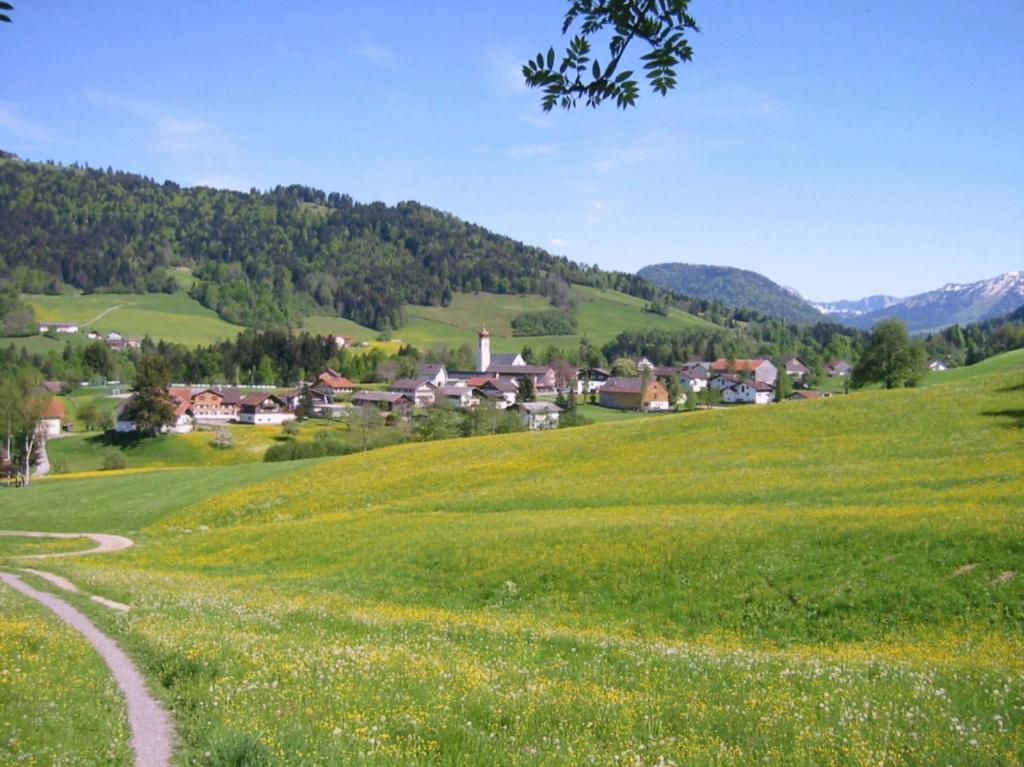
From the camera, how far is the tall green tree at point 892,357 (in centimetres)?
9256

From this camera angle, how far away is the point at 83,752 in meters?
8.45

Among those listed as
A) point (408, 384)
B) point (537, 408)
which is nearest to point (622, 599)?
point (537, 408)

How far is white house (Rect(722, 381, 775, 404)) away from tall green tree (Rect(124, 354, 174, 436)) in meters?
125

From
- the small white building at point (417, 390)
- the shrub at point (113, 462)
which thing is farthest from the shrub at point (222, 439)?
the small white building at point (417, 390)

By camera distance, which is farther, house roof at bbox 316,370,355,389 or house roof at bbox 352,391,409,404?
house roof at bbox 316,370,355,389

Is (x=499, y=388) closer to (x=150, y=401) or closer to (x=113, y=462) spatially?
(x=150, y=401)

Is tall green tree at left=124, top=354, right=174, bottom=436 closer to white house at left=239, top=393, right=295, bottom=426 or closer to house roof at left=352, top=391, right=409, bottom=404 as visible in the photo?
white house at left=239, top=393, right=295, bottom=426

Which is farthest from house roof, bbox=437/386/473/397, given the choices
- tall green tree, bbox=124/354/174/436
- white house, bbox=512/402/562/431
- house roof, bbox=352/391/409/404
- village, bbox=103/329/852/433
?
tall green tree, bbox=124/354/174/436

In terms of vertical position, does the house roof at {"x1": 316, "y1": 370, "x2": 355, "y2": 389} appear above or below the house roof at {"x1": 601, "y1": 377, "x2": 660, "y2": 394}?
above

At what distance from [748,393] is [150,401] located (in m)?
133

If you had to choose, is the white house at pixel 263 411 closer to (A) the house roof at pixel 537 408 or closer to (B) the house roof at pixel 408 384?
(B) the house roof at pixel 408 384

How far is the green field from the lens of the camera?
9.15 meters

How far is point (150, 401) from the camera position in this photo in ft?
389

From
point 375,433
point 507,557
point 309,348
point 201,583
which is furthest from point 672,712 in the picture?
point 309,348
